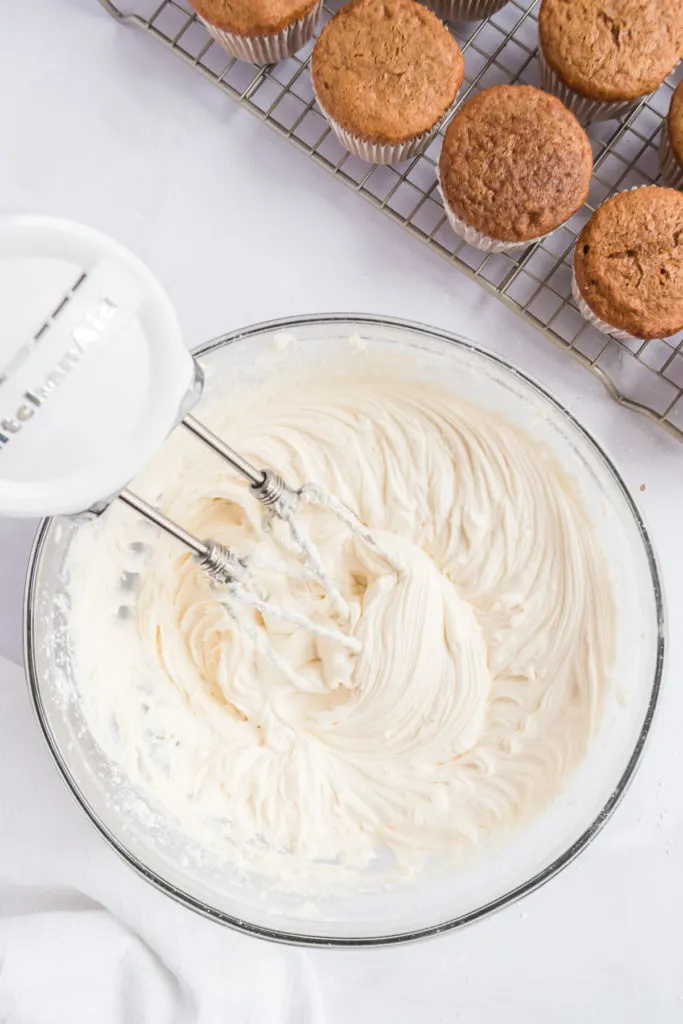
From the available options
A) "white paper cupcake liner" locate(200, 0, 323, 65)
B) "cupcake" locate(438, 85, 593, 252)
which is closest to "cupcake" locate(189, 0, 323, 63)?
"white paper cupcake liner" locate(200, 0, 323, 65)

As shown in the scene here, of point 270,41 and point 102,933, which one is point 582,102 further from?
point 102,933

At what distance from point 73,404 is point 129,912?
0.88m

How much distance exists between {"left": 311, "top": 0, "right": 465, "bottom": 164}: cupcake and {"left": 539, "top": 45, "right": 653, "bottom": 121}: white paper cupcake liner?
0.13 m

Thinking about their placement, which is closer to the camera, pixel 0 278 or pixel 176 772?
pixel 0 278

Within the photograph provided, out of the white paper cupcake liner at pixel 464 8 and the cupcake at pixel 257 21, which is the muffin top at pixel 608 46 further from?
the cupcake at pixel 257 21

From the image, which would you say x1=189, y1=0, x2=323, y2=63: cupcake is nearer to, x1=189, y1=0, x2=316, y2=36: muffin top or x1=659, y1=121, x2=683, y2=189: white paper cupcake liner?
x1=189, y1=0, x2=316, y2=36: muffin top

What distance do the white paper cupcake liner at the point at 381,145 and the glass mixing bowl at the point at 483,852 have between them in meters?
0.24

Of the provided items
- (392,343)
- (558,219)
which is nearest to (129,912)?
(392,343)

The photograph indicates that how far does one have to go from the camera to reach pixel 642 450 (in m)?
1.22

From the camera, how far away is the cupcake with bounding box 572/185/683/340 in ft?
3.69

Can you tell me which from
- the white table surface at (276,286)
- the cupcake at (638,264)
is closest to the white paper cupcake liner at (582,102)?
the cupcake at (638,264)

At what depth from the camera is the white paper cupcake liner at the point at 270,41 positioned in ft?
3.78

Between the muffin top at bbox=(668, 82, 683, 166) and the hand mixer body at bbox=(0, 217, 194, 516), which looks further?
the muffin top at bbox=(668, 82, 683, 166)

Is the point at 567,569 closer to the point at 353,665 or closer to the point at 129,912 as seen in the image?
the point at 353,665
